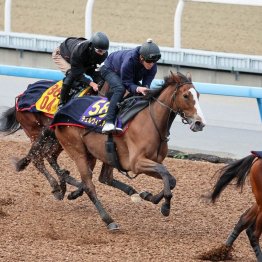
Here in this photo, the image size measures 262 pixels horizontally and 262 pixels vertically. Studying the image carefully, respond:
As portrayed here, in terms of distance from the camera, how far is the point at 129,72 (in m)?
9.13

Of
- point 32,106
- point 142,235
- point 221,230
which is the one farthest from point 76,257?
point 32,106

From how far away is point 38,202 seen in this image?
9984 mm

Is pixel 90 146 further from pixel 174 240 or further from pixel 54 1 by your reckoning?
pixel 54 1

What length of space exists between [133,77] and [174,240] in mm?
1591

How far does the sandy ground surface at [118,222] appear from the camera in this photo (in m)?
7.95

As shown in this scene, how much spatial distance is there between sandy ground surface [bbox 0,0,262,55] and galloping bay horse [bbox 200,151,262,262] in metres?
9.33

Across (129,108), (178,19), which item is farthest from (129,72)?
(178,19)

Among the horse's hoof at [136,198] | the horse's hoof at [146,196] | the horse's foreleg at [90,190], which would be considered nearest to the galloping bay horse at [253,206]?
the horse's hoof at [146,196]

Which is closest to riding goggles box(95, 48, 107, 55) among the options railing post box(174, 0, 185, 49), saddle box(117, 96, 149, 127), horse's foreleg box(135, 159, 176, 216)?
saddle box(117, 96, 149, 127)

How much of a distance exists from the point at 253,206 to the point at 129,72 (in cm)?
181

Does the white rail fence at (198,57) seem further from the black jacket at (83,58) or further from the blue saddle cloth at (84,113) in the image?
the blue saddle cloth at (84,113)

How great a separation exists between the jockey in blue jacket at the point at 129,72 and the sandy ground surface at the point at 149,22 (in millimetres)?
8325

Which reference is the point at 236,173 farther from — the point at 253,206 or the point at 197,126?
the point at 197,126

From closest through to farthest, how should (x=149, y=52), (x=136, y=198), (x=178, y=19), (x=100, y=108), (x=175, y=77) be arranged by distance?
(x=175, y=77)
(x=149, y=52)
(x=136, y=198)
(x=100, y=108)
(x=178, y=19)
